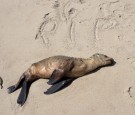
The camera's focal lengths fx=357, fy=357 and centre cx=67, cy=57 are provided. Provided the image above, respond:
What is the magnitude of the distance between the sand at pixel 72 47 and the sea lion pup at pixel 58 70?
0.07 m

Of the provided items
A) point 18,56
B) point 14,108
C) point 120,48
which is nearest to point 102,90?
point 120,48

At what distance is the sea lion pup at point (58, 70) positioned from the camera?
428 cm

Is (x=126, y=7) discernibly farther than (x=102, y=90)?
Yes

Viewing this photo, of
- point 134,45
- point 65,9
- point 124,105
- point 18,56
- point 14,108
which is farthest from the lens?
point 65,9

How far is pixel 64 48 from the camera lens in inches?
189

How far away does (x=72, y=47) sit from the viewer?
478 centimetres

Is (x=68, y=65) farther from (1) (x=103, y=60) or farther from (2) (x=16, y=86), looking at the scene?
(2) (x=16, y=86)

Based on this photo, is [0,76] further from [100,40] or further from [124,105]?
[124,105]

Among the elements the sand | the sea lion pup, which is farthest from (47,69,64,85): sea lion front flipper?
the sand

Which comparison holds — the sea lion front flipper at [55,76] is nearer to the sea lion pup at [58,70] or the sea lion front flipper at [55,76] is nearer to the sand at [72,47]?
the sea lion pup at [58,70]

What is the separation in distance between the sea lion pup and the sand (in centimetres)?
7

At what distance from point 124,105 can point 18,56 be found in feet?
5.83

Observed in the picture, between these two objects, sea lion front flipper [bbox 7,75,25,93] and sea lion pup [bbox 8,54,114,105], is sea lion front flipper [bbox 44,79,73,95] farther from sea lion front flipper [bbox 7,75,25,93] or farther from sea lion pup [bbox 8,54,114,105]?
sea lion front flipper [bbox 7,75,25,93]

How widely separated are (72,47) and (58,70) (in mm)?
570
